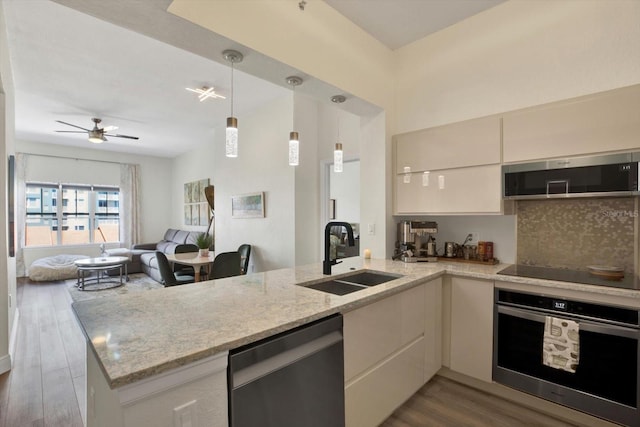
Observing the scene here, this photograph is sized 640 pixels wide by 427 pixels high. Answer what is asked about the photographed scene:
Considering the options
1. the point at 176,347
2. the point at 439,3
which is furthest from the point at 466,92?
the point at 176,347

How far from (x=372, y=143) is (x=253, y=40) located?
1.50 m

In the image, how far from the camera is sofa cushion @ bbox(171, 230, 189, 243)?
687 cm

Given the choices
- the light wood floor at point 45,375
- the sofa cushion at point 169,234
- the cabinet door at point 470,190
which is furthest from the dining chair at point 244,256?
the sofa cushion at point 169,234

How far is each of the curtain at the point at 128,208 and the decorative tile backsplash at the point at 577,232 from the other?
8228mm

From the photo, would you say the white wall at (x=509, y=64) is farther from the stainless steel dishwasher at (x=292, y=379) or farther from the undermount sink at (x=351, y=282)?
the stainless steel dishwasher at (x=292, y=379)

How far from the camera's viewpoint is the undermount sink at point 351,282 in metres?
Result: 1.88

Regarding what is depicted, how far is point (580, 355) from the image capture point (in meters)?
1.73

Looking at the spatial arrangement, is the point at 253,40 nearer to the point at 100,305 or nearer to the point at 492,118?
the point at 100,305

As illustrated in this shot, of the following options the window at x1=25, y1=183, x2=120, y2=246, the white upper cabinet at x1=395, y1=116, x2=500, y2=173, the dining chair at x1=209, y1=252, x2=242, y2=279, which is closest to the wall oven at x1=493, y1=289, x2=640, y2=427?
the white upper cabinet at x1=395, y1=116, x2=500, y2=173

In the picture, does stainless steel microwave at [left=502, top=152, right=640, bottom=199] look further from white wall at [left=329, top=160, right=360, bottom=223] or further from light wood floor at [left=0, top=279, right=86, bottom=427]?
light wood floor at [left=0, top=279, right=86, bottom=427]

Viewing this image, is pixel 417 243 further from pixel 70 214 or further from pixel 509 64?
pixel 70 214

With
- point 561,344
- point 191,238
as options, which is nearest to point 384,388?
point 561,344

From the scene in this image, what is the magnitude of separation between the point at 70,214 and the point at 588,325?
9.11 m

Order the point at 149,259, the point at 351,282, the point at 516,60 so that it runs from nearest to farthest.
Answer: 1. the point at 351,282
2. the point at 516,60
3. the point at 149,259
